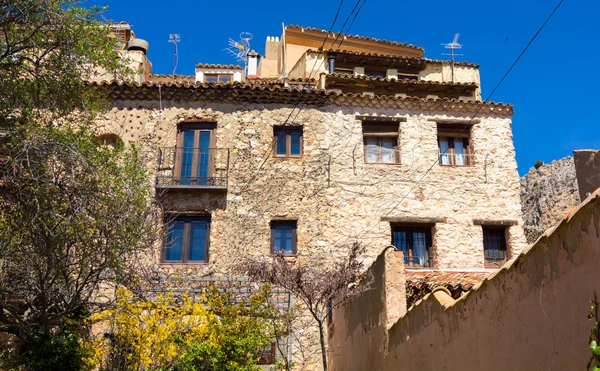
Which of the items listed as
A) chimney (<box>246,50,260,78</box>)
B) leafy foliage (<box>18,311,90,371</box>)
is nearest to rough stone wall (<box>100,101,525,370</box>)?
leafy foliage (<box>18,311,90,371</box>)

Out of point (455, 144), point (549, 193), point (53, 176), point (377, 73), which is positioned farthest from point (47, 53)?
point (549, 193)

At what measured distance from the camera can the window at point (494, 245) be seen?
58.1 feet

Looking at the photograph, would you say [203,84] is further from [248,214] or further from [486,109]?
[486,109]

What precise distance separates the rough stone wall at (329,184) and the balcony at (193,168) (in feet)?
0.99

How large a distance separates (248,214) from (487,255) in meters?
7.11

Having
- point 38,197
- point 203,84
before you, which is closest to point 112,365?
point 38,197

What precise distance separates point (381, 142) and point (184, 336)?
9.09 m

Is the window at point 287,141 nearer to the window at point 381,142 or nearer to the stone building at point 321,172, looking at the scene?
the stone building at point 321,172

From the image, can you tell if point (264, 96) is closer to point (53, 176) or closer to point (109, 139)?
point (109, 139)

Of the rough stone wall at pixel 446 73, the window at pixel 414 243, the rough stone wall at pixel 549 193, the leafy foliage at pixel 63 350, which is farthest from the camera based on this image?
the rough stone wall at pixel 549 193

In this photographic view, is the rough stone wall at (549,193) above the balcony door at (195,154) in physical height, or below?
above

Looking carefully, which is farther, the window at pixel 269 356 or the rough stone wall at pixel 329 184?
the rough stone wall at pixel 329 184

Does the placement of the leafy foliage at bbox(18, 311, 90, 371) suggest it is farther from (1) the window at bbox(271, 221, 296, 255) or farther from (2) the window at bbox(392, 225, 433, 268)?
(2) the window at bbox(392, 225, 433, 268)

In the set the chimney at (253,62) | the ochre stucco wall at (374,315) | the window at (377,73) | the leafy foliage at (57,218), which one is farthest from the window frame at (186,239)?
the chimney at (253,62)
